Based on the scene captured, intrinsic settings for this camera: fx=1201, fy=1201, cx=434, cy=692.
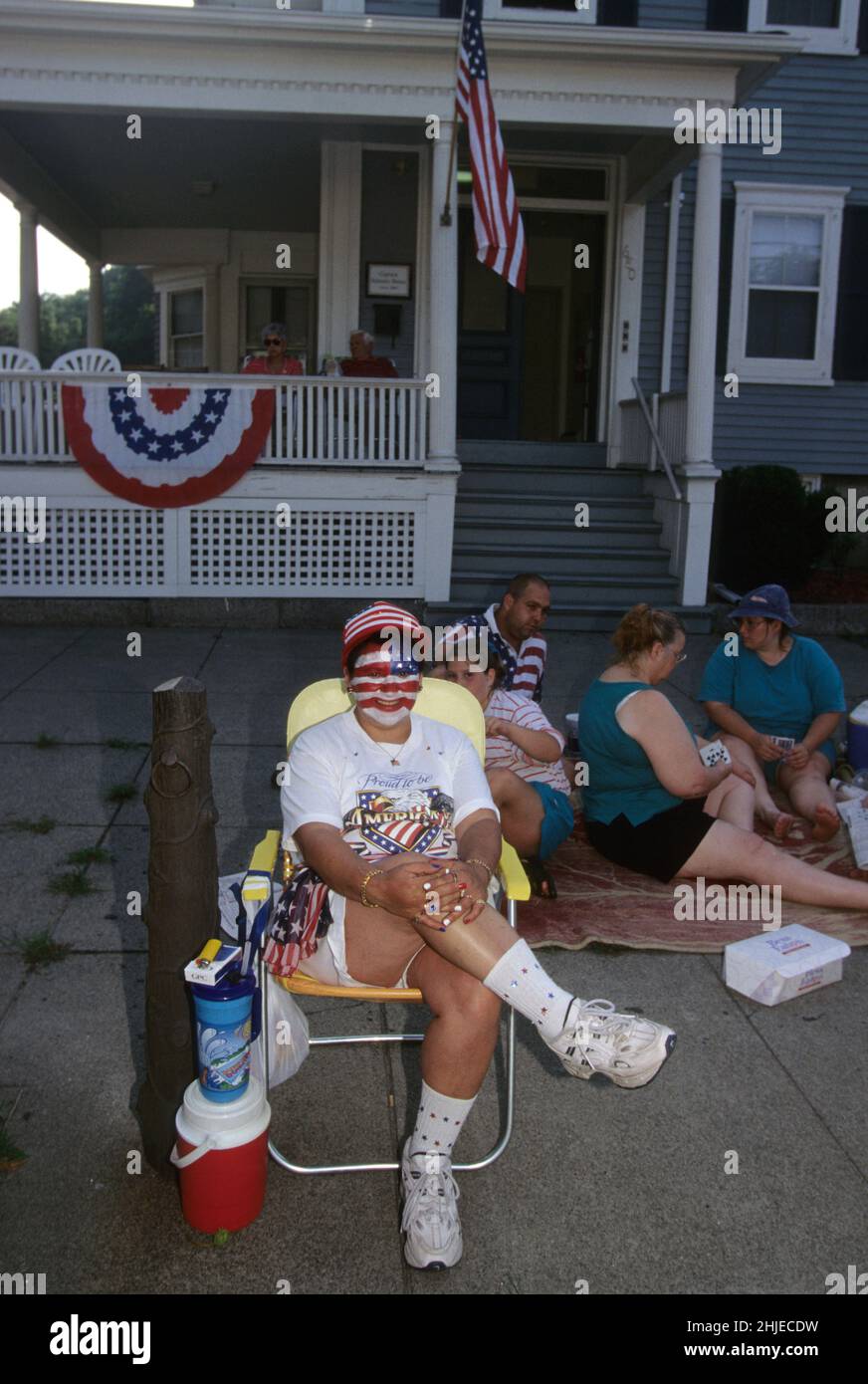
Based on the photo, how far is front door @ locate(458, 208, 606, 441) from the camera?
12648mm

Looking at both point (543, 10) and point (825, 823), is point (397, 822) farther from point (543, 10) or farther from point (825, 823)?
point (543, 10)

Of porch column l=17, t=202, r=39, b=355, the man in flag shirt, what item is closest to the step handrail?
the man in flag shirt

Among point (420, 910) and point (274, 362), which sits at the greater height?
point (274, 362)

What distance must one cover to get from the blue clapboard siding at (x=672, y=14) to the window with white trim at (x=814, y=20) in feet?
1.90

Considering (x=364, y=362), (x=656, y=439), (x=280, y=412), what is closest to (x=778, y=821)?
(x=280, y=412)

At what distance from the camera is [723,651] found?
5.75m

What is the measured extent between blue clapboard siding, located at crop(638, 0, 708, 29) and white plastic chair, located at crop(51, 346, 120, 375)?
6461 millimetres

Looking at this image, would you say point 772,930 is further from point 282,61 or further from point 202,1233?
point 282,61

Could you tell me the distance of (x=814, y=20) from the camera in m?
12.6

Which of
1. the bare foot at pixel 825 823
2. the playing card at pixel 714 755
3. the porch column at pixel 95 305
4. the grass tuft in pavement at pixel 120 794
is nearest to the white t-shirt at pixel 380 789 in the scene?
the playing card at pixel 714 755

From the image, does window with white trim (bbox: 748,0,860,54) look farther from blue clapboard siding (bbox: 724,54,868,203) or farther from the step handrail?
the step handrail

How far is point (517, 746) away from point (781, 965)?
1364 millimetres

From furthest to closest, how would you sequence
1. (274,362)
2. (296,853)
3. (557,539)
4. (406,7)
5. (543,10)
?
(543,10)
(406,7)
(557,539)
(274,362)
(296,853)

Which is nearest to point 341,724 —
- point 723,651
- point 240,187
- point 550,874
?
point 550,874
